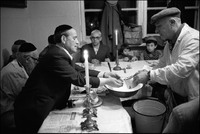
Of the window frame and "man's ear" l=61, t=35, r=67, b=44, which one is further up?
the window frame

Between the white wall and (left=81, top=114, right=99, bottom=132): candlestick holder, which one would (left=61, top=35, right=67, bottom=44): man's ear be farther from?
the white wall

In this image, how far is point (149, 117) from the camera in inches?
53.6

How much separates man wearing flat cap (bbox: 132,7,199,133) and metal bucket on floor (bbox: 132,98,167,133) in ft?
0.63

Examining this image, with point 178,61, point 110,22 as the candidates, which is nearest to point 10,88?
point 178,61

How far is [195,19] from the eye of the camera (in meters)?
4.46

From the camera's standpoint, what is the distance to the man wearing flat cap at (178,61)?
1429 millimetres

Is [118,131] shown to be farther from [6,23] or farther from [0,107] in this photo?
[6,23]

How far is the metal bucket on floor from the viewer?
137 centimetres

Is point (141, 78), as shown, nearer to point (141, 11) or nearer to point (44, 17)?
point (141, 11)

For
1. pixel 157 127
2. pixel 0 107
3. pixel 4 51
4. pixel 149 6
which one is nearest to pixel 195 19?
pixel 149 6

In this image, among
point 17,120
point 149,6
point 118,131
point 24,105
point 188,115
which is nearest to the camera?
point 118,131

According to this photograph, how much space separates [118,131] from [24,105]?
842mm

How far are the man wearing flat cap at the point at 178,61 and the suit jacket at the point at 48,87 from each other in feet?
1.88

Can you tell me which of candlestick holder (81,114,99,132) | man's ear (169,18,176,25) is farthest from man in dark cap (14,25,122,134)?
man's ear (169,18,176,25)
